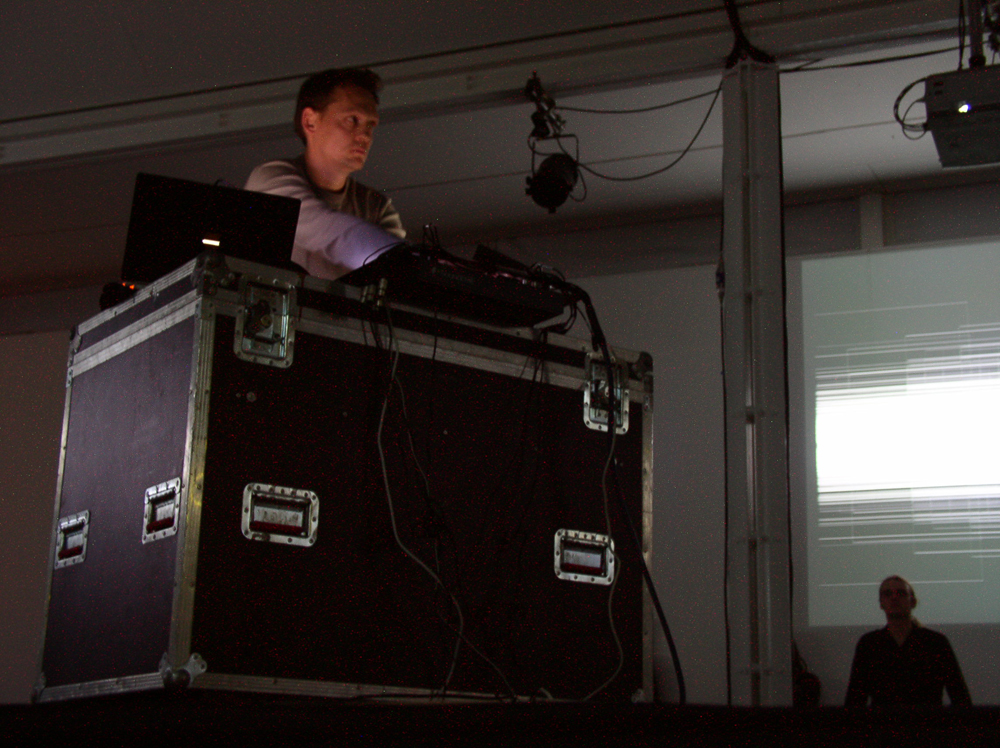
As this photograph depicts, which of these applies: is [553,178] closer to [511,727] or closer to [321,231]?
[321,231]

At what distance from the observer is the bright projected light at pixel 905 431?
4.84m

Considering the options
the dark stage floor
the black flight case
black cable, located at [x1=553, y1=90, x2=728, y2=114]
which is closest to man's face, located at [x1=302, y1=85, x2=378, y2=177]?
the black flight case

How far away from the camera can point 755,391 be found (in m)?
3.30

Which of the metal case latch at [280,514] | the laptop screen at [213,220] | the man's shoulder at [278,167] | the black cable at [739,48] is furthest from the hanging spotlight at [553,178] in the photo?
the metal case latch at [280,514]

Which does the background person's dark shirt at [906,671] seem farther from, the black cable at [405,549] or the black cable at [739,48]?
the black cable at [405,549]

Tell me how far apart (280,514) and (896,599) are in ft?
11.4

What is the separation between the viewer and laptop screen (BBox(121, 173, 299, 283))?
6.95 ft

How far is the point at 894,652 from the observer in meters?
4.61

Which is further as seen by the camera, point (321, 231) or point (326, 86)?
point (326, 86)

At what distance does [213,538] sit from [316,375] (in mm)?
353

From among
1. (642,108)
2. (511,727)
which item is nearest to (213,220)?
(511,727)

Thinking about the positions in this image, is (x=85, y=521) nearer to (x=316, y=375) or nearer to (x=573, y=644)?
(x=316, y=375)

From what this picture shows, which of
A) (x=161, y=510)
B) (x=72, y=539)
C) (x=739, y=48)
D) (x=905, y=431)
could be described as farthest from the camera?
(x=905, y=431)

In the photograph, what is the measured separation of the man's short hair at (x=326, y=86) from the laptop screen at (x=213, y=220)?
0.71 m
